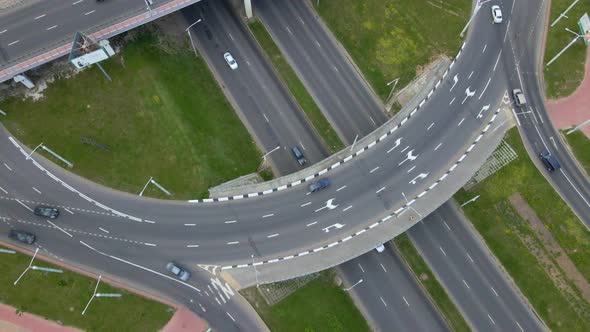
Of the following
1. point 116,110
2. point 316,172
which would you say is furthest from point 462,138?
point 116,110

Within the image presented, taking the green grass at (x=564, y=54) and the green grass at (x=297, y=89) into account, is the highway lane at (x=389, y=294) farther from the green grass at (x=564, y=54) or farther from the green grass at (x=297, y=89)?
the green grass at (x=564, y=54)

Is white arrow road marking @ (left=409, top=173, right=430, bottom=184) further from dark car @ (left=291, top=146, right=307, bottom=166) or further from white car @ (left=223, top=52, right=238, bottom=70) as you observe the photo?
white car @ (left=223, top=52, right=238, bottom=70)

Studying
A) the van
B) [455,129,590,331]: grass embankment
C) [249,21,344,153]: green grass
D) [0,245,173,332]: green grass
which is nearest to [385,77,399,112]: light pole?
[249,21,344,153]: green grass

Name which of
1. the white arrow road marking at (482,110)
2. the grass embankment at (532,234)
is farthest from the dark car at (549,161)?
the white arrow road marking at (482,110)

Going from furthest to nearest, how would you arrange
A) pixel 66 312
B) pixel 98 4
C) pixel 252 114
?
1. pixel 252 114
2. pixel 98 4
3. pixel 66 312

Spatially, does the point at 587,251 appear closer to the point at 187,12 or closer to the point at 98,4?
the point at 187,12

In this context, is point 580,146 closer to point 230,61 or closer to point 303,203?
point 303,203

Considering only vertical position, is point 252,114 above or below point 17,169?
below
